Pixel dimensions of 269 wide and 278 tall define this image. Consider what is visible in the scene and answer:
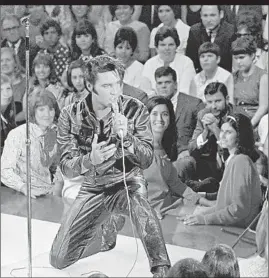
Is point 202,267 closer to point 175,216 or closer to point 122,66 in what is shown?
point 175,216

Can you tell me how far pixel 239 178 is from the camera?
3.28 metres

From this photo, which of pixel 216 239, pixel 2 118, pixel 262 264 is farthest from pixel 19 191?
pixel 262 264

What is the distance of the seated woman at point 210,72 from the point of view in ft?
10.7

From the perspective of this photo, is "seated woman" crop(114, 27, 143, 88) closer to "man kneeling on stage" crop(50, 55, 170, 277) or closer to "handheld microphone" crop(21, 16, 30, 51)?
"man kneeling on stage" crop(50, 55, 170, 277)

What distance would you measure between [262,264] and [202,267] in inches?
11.3

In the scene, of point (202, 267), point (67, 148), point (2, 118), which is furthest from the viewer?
point (2, 118)

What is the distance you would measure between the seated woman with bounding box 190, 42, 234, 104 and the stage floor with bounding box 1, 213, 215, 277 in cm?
72

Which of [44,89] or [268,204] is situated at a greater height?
[44,89]

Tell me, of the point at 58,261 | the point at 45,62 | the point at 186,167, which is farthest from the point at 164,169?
the point at 45,62

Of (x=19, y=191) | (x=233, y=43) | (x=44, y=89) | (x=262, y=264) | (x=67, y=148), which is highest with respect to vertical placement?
(x=233, y=43)

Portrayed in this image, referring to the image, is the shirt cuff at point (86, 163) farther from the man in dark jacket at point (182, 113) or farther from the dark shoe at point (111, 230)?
the man in dark jacket at point (182, 113)

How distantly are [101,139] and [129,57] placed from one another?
1.24ft

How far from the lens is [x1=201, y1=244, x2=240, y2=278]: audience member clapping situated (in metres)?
3.16

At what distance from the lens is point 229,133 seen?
10.8 feet
